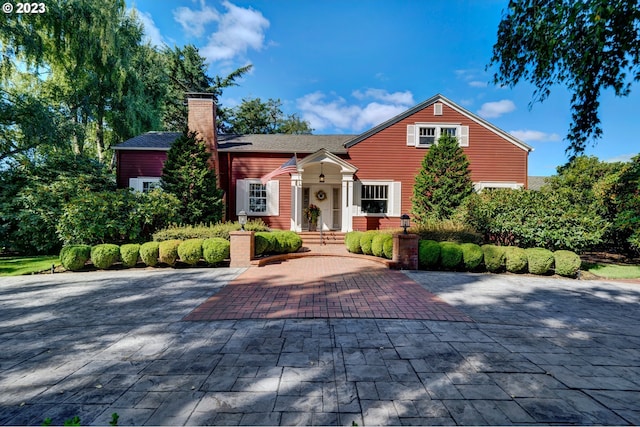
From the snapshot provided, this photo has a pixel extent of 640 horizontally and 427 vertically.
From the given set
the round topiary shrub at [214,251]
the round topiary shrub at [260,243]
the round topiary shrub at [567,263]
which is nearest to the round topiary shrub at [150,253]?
the round topiary shrub at [214,251]

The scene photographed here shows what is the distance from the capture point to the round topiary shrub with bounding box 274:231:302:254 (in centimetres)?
819

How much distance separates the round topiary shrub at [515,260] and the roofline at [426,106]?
7.82 m

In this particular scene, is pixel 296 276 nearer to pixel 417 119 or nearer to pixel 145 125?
pixel 417 119

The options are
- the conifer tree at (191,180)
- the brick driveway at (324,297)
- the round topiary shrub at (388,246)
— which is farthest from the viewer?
the conifer tree at (191,180)

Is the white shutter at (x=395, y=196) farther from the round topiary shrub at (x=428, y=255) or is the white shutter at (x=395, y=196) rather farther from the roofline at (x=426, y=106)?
the round topiary shrub at (x=428, y=255)

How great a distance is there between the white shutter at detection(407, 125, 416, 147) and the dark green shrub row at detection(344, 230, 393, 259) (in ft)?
20.2

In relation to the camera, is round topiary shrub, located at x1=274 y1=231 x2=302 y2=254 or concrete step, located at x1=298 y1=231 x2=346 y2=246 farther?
concrete step, located at x1=298 y1=231 x2=346 y2=246

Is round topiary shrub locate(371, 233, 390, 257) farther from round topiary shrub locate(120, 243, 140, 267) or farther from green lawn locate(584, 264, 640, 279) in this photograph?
round topiary shrub locate(120, 243, 140, 267)

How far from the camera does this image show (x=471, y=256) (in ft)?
22.1

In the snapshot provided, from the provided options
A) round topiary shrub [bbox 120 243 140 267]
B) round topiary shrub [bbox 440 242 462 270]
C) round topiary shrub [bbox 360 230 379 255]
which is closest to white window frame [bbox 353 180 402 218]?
round topiary shrub [bbox 360 230 379 255]

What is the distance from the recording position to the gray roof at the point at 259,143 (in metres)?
12.1

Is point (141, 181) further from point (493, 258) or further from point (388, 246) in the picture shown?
point (493, 258)

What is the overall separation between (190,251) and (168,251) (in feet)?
1.96

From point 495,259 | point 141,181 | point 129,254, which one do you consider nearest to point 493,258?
point 495,259
